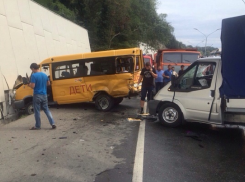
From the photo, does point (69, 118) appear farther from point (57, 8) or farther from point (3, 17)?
point (57, 8)

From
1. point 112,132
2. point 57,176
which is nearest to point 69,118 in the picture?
point 112,132

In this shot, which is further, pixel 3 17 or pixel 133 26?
pixel 133 26

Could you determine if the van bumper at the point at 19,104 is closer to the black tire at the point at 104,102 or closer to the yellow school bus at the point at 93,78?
the yellow school bus at the point at 93,78

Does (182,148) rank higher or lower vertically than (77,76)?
lower

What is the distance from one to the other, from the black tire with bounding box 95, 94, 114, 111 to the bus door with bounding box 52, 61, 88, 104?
0.50m

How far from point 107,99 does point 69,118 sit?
186 cm

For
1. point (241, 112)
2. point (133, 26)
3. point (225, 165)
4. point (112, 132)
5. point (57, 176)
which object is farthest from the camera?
point (133, 26)

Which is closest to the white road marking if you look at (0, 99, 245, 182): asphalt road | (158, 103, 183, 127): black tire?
(0, 99, 245, 182): asphalt road

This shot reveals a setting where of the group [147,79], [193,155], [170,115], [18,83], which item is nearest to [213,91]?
[170,115]

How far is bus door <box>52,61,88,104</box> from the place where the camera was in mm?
12422

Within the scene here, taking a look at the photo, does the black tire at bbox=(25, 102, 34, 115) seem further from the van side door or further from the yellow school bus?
the van side door

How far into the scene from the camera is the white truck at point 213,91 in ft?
20.0

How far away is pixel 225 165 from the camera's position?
604 cm

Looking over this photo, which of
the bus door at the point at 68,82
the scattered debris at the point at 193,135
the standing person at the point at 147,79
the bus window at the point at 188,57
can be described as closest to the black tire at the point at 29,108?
the bus door at the point at 68,82
